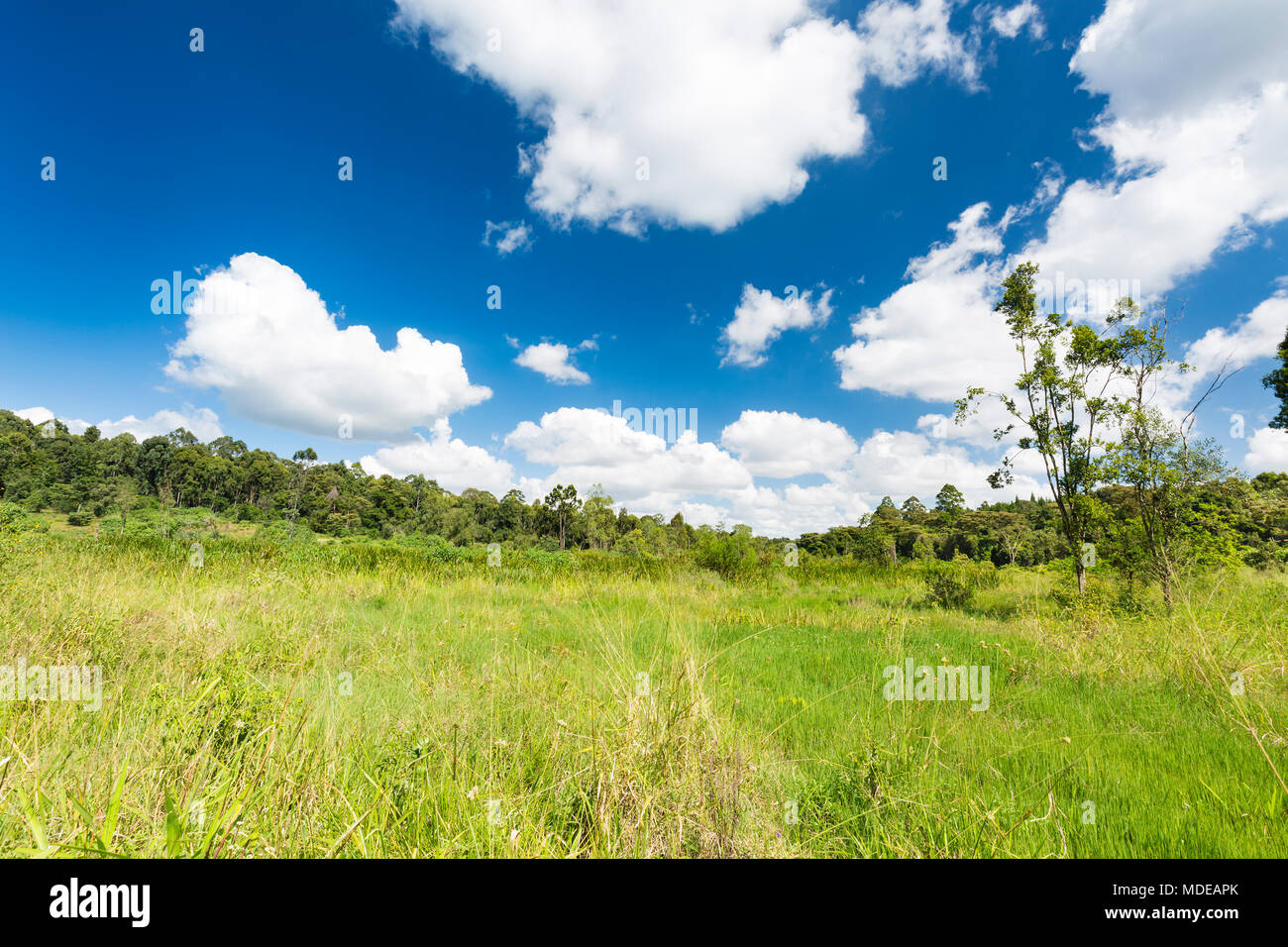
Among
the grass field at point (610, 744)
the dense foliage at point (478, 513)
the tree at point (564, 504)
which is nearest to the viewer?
the grass field at point (610, 744)

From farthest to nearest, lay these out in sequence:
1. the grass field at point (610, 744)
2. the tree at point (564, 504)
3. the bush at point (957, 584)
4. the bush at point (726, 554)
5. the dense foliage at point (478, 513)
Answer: the tree at point (564, 504) < the bush at point (726, 554) < the bush at point (957, 584) < the dense foliage at point (478, 513) < the grass field at point (610, 744)

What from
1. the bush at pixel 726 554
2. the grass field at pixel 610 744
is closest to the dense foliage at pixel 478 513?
the bush at pixel 726 554

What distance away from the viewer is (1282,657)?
4305 mm

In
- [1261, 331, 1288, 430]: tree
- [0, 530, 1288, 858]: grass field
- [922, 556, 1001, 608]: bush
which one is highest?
[1261, 331, 1288, 430]: tree

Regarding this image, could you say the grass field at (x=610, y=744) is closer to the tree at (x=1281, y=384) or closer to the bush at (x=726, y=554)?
the bush at (x=726, y=554)

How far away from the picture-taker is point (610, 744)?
2.45m

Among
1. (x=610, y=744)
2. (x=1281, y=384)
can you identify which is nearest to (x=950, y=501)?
(x=1281, y=384)

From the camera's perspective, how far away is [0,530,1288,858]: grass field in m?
1.98

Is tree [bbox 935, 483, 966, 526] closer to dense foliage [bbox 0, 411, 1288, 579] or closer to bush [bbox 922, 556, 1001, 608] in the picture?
dense foliage [bbox 0, 411, 1288, 579]

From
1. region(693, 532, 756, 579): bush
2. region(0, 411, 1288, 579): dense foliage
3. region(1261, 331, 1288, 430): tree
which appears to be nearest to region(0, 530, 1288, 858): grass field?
region(0, 411, 1288, 579): dense foliage

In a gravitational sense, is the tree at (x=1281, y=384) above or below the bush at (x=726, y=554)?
above

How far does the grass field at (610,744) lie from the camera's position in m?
1.98

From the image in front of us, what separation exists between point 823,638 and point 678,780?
589 centimetres
